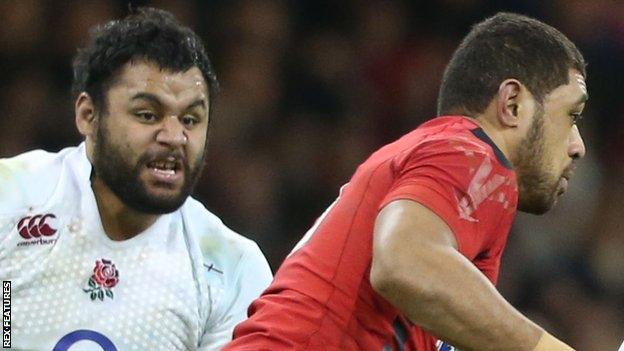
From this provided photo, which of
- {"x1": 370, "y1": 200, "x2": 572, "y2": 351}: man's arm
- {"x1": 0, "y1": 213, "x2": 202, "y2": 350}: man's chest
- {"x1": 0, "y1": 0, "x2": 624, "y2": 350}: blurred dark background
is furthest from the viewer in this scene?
{"x1": 0, "y1": 0, "x2": 624, "y2": 350}: blurred dark background

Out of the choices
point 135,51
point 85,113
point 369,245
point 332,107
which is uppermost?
point 135,51

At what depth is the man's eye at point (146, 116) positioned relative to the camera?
13.4 feet

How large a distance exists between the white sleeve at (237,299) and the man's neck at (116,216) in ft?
1.14

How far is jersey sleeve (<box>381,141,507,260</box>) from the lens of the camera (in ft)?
9.25

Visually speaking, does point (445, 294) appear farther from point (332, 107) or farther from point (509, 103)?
point (332, 107)

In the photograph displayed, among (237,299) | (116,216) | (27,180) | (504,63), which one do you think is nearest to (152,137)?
(116,216)

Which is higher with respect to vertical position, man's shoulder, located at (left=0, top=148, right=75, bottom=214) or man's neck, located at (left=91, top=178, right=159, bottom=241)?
man's shoulder, located at (left=0, top=148, right=75, bottom=214)

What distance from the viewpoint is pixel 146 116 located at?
4094 mm

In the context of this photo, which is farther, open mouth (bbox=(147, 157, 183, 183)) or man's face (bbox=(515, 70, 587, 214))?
open mouth (bbox=(147, 157, 183, 183))

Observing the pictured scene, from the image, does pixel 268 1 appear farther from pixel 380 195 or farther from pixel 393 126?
pixel 380 195

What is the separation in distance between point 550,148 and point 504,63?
9.7 inches

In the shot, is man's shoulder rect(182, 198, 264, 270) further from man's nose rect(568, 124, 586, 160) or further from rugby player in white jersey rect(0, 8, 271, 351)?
man's nose rect(568, 124, 586, 160)

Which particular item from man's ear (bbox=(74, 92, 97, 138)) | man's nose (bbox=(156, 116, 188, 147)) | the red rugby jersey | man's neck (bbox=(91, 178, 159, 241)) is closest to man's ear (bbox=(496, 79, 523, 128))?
the red rugby jersey

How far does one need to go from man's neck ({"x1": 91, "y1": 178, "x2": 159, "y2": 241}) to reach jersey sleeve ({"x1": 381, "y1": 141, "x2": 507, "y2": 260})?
4.67 ft
